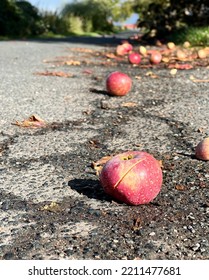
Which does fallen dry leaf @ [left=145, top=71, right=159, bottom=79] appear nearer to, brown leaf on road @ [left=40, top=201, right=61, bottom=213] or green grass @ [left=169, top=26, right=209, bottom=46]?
green grass @ [left=169, top=26, right=209, bottom=46]

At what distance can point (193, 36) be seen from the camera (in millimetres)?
14969

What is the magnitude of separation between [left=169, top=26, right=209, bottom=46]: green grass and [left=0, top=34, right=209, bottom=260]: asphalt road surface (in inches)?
285

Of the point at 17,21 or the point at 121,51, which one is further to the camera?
the point at 17,21

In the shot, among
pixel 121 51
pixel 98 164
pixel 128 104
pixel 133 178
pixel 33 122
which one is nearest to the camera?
pixel 133 178

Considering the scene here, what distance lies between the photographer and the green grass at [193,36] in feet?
47.2

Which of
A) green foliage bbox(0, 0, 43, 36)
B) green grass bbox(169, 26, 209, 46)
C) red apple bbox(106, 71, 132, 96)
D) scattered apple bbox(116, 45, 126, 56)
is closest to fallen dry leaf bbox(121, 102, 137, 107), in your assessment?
red apple bbox(106, 71, 132, 96)

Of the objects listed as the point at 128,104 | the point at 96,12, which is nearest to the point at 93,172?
the point at 128,104

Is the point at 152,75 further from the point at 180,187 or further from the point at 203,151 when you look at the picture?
the point at 180,187

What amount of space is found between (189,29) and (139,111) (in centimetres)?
1101

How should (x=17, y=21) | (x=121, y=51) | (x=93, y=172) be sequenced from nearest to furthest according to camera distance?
1. (x=93, y=172)
2. (x=121, y=51)
3. (x=17, y=21)

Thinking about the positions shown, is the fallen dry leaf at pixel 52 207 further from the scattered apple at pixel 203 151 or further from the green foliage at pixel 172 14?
the green foliage at pixel 172 14

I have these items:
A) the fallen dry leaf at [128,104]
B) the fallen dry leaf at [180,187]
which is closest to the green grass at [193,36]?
the fallen dry leaf at [128,104]

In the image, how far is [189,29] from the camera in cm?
1617

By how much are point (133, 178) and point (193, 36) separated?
493 inches
